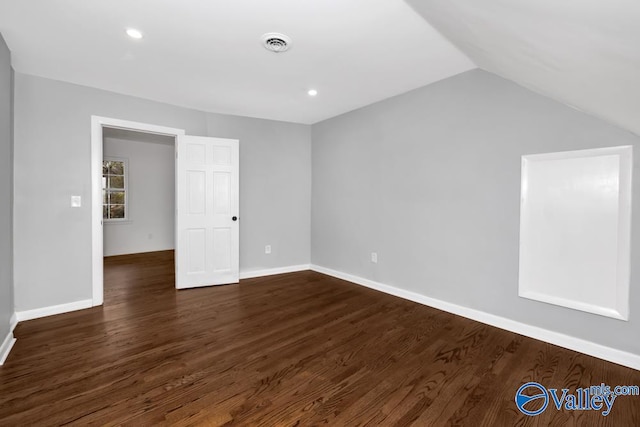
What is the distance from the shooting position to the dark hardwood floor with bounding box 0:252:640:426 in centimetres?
164

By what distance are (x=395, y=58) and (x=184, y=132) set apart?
9.41ft

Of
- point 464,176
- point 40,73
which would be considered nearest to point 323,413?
point 464,176

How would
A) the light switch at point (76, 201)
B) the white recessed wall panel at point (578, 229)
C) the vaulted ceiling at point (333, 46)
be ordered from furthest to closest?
the light switch at point (76, 201) < the white recessed wall panel at point (578, 229) < the vaulted ceiling at point (333, 46)

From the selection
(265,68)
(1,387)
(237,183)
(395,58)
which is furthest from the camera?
(237,183)

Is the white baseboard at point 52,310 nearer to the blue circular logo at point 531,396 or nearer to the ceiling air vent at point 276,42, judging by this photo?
the ceiling air vent at point 276,42


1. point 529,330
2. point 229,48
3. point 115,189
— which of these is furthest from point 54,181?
point 529,330

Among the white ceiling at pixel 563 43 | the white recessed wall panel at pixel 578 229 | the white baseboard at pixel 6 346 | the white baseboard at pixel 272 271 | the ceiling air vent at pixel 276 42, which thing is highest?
the ceiling air vent at pixel 276 42

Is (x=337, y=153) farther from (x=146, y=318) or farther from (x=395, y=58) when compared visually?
(x=146, y=318)

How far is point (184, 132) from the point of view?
3955 millimetres

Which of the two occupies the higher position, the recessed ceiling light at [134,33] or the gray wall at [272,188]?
the recessed ceiling light at [134,33]

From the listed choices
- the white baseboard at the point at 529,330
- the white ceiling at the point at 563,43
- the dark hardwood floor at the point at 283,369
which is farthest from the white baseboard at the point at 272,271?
the white ceiling at the point at 563,43

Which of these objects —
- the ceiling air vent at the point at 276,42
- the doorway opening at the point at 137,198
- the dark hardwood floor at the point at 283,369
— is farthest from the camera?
the doorway opening at the point at 137,198

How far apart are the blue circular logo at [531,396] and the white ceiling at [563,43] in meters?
1.74

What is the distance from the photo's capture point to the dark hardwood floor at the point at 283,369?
1640 millimetres
